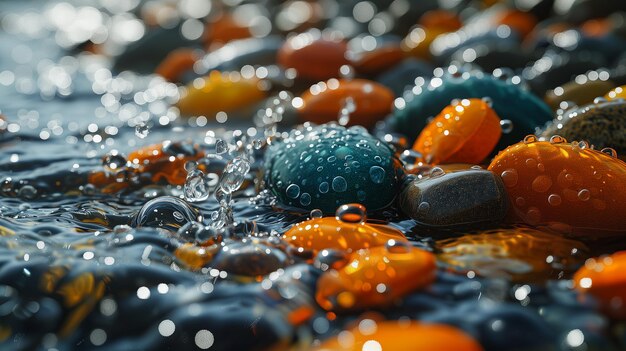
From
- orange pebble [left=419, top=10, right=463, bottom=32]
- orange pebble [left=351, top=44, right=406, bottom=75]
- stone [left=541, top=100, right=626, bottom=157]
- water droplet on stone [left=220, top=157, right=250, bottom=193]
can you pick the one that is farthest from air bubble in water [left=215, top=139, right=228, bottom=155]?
orange pebble [left=419, top=10, right=463, bottom=32]

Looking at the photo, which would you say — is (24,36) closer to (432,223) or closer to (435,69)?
(435,69)

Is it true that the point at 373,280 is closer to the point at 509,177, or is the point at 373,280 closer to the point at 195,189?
the point at 509,177

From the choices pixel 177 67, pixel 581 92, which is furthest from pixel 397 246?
pixel 177 67

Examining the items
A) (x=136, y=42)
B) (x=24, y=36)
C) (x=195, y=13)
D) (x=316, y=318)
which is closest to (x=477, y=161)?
(x=316, y=318)

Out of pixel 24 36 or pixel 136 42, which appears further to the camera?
pixel 24 36

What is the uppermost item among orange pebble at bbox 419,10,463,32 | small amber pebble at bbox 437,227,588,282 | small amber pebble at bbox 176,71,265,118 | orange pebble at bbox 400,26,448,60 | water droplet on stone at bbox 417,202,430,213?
orange pebble at bbox 419,10,463,32

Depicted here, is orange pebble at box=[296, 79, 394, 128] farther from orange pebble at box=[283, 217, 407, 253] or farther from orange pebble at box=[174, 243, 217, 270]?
orange pebble at box=[174, 243, 217, 270]
